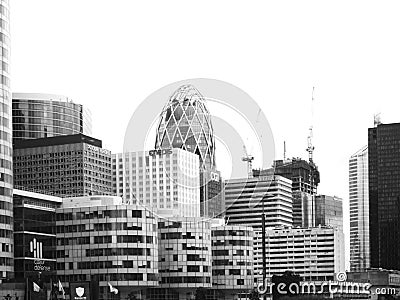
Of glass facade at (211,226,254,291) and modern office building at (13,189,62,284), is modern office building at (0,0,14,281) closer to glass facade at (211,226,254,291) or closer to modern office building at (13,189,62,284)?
modern office building at (13,189,62,284)

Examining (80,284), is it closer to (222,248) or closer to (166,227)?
(166,227)

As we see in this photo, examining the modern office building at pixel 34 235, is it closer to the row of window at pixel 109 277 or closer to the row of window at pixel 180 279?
the row of window at pixel 109 277

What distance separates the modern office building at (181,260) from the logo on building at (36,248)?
88.4 ft

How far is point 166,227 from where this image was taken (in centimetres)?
17850

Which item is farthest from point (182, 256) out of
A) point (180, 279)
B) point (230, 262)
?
point (230, 262)

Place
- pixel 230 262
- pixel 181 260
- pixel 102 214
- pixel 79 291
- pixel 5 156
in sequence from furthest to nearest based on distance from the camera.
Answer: pixel 230 262 < pixel 181 260 < pixel 102 214 < pixel 5 156 < pixel 79 291

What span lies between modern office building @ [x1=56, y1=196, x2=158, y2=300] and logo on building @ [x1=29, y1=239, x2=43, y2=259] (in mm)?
4333

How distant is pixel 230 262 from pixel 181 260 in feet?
54.0

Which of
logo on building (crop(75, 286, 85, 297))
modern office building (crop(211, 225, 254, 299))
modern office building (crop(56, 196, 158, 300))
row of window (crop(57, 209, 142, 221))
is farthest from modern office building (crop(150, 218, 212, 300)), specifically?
logo on building (crop(75, 286, 85, 297))

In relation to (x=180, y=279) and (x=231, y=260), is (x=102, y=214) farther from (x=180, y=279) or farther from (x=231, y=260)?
(x=231, y=260)

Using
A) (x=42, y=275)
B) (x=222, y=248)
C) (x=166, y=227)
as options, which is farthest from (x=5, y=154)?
(x=222, y=248)

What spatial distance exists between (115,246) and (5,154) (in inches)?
988

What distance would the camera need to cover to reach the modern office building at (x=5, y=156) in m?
141

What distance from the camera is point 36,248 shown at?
154 m
